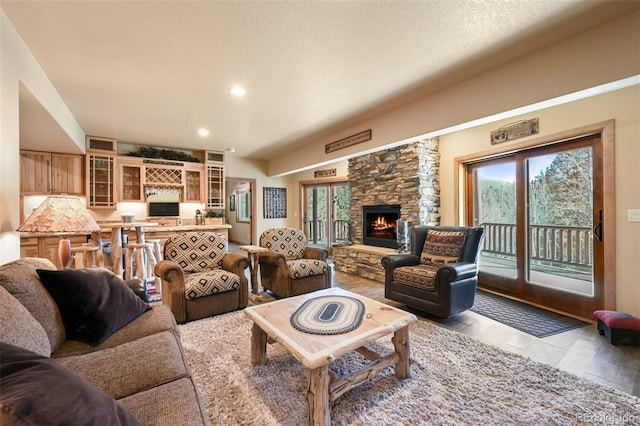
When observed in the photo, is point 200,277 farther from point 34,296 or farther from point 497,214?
point 497,214

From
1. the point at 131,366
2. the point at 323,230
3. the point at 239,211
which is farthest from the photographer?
the point at 239,211

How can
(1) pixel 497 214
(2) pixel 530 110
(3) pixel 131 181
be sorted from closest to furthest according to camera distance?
1. (2) pixel 530 110
2. (1) pixel 497 214
3. (3) pixel 131 181

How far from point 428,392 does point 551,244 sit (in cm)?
284

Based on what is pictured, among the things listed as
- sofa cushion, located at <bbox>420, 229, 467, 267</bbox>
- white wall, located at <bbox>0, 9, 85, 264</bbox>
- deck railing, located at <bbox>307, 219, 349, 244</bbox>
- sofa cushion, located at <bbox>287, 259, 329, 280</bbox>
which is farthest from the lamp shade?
deck railing, located at <bbox>307, 219, 349, 244</bbox>

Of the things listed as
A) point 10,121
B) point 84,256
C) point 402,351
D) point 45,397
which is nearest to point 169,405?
point 45,397

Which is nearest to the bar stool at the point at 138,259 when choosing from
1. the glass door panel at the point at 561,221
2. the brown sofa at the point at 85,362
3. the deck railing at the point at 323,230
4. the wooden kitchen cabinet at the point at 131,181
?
the wooden kitchen cabinet at the point at 131,181

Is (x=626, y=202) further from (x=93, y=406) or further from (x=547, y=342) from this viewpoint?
(x=93, y=406)

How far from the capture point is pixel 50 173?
465 centimetres

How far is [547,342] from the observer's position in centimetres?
237

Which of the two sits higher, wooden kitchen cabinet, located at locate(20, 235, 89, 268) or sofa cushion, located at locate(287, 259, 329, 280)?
wooden kitchen cabinet, located at locate(20, 235, 89, 268)

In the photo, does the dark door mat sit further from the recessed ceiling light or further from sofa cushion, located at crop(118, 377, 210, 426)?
the recessed ceiling light

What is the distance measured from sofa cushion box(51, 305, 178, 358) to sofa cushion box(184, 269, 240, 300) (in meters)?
0.75

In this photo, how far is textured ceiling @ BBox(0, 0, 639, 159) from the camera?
6.17 feet

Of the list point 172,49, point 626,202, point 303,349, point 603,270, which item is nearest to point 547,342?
point 603,270
